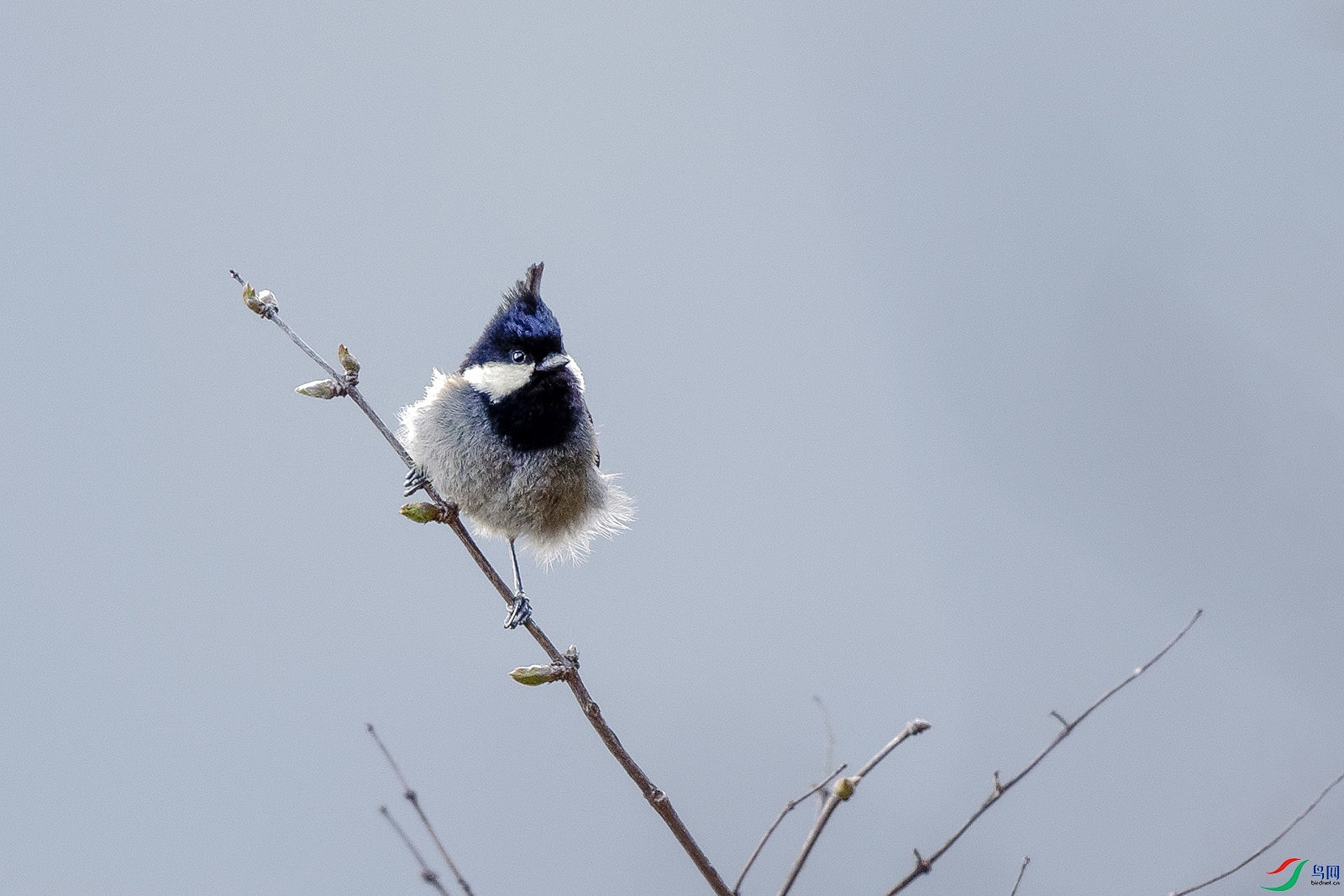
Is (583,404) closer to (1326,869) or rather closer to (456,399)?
(456,399)

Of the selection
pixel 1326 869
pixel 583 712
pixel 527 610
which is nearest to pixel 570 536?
pixel 527 610

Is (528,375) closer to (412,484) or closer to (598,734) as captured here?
(412,484)

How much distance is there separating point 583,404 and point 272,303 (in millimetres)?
1192

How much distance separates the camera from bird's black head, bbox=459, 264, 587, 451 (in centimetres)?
304

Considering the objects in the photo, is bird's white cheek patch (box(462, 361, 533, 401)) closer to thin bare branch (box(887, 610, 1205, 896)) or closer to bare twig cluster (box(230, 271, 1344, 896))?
bare twig cluster (box(230, 271, 1344, 896))

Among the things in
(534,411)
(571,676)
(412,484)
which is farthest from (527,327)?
(571,676)

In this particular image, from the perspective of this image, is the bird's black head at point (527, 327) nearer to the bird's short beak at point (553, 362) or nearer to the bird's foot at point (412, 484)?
the bird's short beak at point (553, 362)

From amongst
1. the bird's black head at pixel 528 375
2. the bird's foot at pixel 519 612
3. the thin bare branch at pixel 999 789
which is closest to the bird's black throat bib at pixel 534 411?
the bird's black head at pixel 528 375

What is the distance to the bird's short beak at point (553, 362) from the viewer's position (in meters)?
3.02

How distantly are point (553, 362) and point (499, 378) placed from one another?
0.68 feet

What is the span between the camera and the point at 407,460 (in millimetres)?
2305

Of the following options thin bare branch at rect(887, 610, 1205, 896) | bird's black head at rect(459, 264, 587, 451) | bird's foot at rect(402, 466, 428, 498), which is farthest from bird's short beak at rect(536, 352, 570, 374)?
thin bare branch at rect(887, 610, 1205, 896)

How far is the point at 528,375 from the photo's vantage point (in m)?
3.10

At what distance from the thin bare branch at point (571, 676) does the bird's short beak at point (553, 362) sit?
1.84 feet
